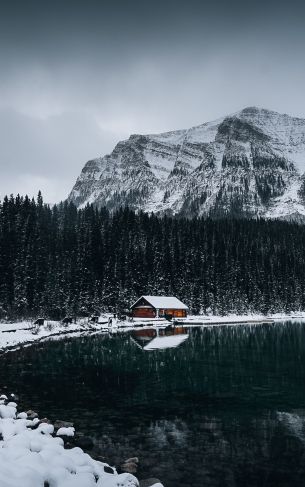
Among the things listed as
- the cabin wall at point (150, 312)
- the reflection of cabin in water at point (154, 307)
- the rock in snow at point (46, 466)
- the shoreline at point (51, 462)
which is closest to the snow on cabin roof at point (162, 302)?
the reflection of cabin in water at point (154, 307)

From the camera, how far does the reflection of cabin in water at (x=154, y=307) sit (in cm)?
9820

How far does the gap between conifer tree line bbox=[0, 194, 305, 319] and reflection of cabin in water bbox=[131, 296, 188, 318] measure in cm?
449

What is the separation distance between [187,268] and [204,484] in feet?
365

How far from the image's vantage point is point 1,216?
3819 inches

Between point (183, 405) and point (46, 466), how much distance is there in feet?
41.9

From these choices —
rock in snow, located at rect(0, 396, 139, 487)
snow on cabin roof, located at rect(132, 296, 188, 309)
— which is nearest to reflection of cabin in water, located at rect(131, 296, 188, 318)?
snow on cabin roof, located at rect(132, 296, 188, 309)

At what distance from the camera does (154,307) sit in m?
97.2

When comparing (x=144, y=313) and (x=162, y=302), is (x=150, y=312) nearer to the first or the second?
(x=144, y=313)

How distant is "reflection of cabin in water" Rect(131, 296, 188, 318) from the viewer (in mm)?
98200

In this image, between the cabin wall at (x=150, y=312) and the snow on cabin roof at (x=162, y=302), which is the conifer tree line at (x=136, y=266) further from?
the snow on cabin roof at (x=162, y=302)

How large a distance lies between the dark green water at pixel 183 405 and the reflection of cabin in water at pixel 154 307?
167 ft

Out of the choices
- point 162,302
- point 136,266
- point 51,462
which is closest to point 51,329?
point 162,302

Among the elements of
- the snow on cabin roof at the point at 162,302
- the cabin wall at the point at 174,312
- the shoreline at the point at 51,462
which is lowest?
the cabin wall at the point at 174,312

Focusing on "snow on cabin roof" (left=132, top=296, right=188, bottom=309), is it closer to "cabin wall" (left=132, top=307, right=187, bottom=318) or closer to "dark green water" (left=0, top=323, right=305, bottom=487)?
"cabin wall" (left=132, top=307, right=187, bottom=318)
